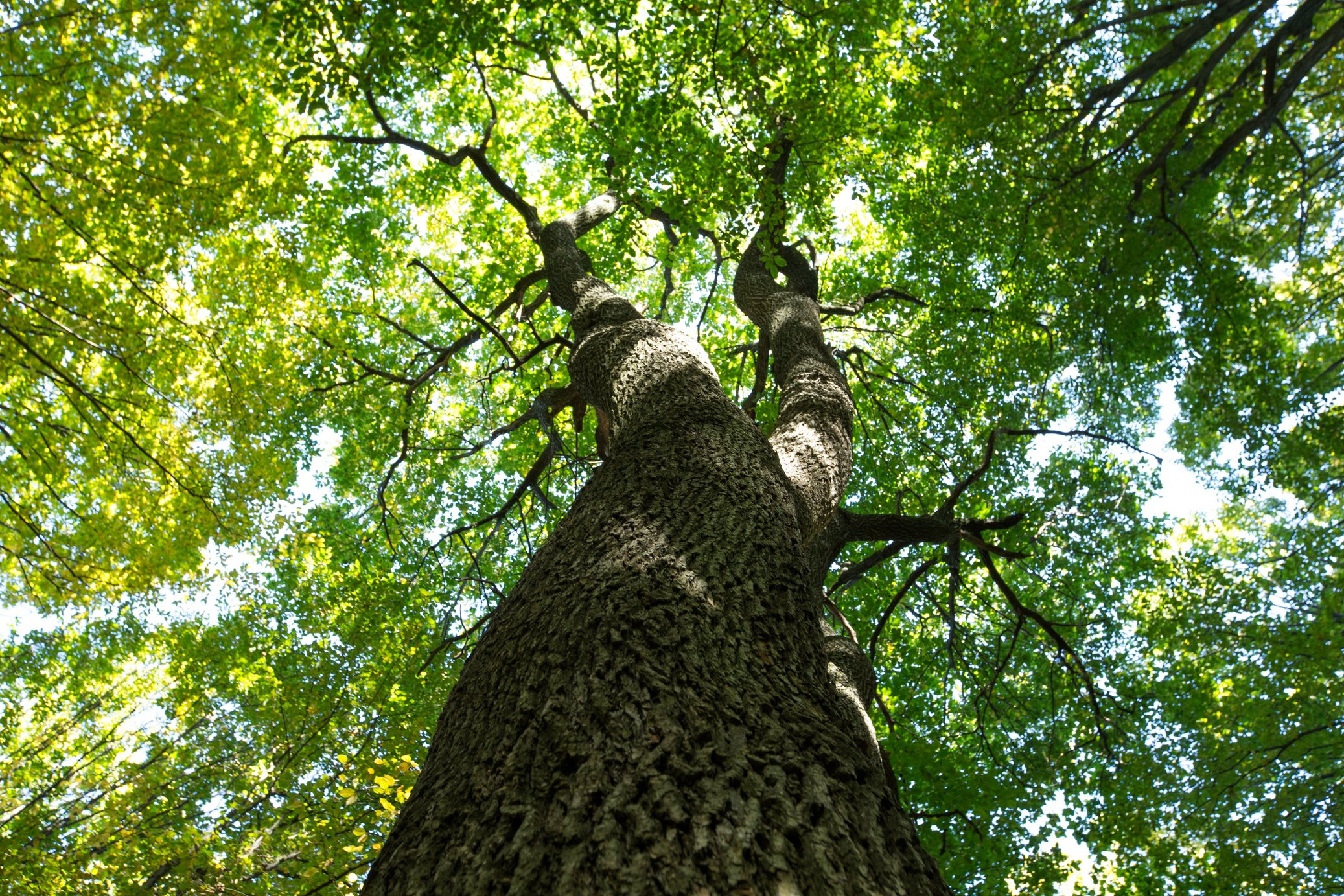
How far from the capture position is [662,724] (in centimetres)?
148

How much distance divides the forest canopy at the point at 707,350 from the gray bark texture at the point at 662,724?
2.63 m

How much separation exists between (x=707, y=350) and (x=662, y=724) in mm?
→ 9389

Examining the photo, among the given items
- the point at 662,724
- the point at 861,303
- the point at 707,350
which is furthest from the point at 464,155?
the point at 662,724

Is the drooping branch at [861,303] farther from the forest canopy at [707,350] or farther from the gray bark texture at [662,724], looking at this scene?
the gray bark texture at [662,724]

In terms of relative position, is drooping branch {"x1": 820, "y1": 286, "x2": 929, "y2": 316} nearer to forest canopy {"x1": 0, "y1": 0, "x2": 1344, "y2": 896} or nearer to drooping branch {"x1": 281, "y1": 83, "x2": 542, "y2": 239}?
forest canopy {"x1": 0, "y1": 0, "x2": 1344, "y2": 896}

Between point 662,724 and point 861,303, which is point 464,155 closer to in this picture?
point 861,303

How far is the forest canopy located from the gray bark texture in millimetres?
2634

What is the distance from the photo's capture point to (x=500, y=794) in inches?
54.4

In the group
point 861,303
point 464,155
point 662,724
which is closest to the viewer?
point 662,724

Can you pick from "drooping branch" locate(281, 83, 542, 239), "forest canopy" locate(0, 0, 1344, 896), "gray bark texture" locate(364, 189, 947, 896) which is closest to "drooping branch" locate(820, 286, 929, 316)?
"forest canopy" locate(0, 0, 1344, 896)

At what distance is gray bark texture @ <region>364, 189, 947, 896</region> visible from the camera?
1.17 m

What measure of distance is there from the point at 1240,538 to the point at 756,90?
704 inches

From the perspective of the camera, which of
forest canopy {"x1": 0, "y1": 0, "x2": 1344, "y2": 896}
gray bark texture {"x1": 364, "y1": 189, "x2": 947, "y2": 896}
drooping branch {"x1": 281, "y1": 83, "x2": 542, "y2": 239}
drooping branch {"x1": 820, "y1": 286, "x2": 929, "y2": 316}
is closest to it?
gray bark texture {"x1": 364, "y1": 189, "x2": 947, "y2": 896}

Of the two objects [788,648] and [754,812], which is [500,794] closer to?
[754,812]
